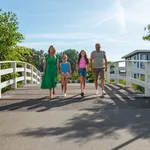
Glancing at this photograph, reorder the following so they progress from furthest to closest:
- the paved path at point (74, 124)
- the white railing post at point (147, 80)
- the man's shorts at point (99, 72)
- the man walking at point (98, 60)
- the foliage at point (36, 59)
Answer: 1. the foliage at point (36, 59)
2. the man's shorts at point (99, 72)
3. the man walking at point (98, 60)
4. the white railing post at point (147, 80)
5. the paved path at point (74, 124)

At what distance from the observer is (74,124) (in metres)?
5.57

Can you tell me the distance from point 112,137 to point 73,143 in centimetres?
69

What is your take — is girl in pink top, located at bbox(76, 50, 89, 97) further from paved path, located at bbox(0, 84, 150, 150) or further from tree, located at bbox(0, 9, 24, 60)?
tree, located at bbox(0, 9, 24, 60)

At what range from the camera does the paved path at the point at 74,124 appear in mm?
4402

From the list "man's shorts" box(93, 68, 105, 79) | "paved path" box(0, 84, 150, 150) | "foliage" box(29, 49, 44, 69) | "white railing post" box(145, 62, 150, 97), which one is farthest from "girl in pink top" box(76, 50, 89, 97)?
"foliage" box(29, 49, 44, 69)

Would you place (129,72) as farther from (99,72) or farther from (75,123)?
(75,123)

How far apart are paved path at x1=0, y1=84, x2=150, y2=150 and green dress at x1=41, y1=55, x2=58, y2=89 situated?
2.93 feet

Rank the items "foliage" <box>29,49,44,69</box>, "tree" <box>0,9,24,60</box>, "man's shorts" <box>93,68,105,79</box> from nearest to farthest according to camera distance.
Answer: "man's shorts" <box>93,68,105,79</box> < "tree" <box>0,9,24,60</box> < "foliage" <box>29,49,44,69</box>

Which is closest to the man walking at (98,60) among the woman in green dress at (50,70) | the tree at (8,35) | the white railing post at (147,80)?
the woman in green dress at (50,70)

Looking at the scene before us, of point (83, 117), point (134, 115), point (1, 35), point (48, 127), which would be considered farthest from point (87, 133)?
point (1, 35)

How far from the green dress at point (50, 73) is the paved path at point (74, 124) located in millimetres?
892

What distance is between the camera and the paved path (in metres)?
4.40

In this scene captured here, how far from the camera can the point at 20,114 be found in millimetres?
6520

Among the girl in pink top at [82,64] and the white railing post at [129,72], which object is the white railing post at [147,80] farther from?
the white railing post at [129,72]
